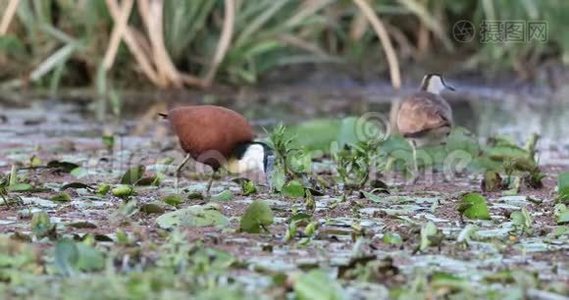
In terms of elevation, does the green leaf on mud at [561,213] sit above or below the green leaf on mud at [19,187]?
below

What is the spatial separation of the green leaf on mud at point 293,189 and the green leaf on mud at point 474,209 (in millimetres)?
706

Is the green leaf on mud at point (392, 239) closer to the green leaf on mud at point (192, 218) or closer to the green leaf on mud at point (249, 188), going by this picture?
the green leaf on mud at point (192, 218)

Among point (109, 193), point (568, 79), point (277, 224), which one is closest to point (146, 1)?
point (568, 79)

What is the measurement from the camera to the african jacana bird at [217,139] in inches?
245

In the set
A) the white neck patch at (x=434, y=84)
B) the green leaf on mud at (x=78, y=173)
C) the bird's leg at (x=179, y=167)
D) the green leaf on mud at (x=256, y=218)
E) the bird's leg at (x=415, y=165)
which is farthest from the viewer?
the white neck patch at (x=434, y=84)

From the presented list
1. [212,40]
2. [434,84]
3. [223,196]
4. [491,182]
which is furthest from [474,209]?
[212,40]

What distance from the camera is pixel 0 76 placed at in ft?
35.5

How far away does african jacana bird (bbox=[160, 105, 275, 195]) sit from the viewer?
6234mm

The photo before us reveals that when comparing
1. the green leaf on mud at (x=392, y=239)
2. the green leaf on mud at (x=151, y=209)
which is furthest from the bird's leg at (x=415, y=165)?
the green leaf on mud at (x=392, y=239)

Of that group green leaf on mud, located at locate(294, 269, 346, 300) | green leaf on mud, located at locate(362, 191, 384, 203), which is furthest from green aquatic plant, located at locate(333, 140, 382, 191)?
green leaf on mud, located at locate(294, 269, 346, 300)

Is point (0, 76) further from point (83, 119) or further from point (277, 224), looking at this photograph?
point (277, 224)

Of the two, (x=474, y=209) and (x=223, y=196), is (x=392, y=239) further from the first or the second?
(x=223, y=196)

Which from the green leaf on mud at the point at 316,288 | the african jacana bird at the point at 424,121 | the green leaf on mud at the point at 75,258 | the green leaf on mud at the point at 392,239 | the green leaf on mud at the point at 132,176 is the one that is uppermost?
the african jacana bird at the point at 424,121

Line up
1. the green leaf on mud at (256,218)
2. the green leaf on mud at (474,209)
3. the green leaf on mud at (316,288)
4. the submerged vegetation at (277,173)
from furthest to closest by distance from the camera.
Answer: the green leaf on mud at (474,209) < the green leaf on mud at (256,218) < the submerged vegetation at (277,173) < the green leaf on mud at (316,288)
